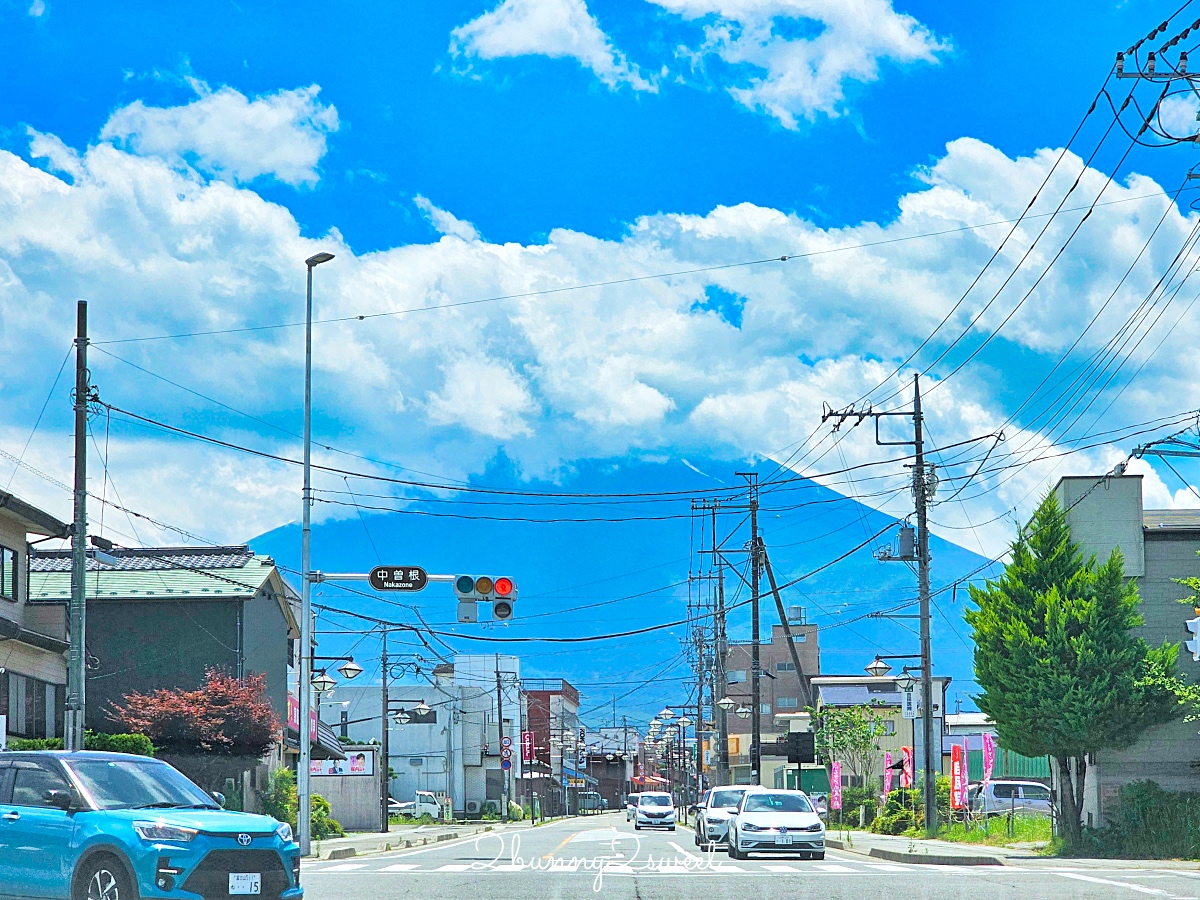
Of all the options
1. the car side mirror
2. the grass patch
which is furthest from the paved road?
the car side mirror

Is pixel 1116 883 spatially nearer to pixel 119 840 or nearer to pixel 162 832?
pixel 162 832

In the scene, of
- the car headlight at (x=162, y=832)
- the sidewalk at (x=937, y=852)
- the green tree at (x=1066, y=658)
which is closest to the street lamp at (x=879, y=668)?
the sidewalk at (x=937, y=852)

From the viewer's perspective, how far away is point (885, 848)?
32.1 m

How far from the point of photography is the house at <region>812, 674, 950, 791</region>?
62156 mm

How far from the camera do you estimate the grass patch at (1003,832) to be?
109ft

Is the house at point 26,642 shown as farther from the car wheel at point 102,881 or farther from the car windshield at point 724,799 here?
the car wheel at point 102,881

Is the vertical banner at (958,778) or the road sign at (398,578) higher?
the road sign at (398,578)

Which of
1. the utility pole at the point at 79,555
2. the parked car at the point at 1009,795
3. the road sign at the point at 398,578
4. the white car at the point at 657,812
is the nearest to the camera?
the utility pole at the point at 79,555

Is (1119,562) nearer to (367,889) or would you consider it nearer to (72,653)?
(367,889)

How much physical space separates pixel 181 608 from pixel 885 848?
2385cm

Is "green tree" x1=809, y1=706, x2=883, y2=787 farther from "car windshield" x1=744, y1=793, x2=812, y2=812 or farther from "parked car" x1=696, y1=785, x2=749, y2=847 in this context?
"car windshield" x1=744, y1=793, x2=812, y2=812

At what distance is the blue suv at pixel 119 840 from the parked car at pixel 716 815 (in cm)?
2066

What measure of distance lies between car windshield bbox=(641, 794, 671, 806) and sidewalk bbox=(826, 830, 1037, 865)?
24.0 metres

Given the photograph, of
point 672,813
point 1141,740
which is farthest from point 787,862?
point 672,813
